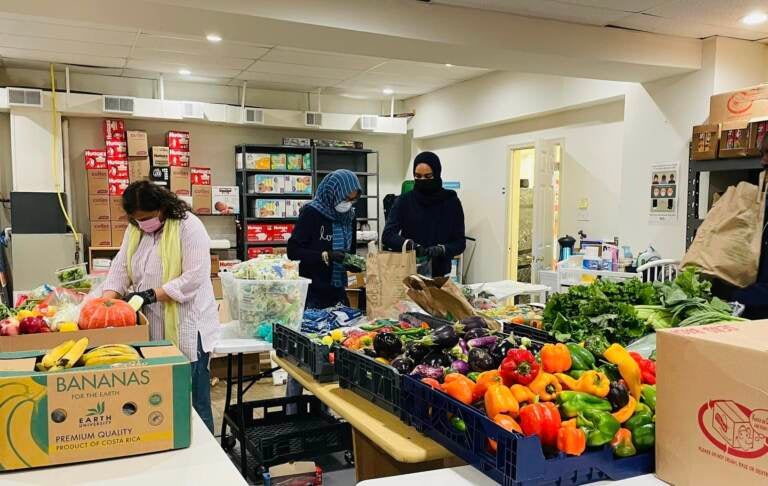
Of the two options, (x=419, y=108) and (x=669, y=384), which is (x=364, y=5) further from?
(x=419, y=108)

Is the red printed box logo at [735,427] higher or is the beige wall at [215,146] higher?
the beige wall at [215,146]

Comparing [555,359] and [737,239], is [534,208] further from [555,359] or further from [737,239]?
[555,359]

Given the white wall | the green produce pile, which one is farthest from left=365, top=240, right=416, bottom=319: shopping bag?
the white wall

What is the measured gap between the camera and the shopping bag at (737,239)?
290 cm

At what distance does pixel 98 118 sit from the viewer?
6.64 metres

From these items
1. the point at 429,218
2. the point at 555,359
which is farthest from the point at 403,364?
the point at 429,218

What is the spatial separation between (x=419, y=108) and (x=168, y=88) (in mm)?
3055

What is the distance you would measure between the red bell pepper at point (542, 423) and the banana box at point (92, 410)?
797 mm

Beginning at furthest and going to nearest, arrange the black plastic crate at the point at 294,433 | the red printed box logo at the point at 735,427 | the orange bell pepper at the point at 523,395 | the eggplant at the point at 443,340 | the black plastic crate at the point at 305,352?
the black plastic crate at the point at 294,433 < the black plastic crate at the point at 305,352 < the eggplant at the point at 443,340 < the orange bell pepper at the point at 523,395 < the red printed box logo at the point at 735,427

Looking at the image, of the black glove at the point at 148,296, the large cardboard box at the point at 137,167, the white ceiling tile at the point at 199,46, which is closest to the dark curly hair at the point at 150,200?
the black glove at the point at 148,296

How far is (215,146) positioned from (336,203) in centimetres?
416

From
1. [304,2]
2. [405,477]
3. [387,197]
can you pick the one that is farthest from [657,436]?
[387,197]

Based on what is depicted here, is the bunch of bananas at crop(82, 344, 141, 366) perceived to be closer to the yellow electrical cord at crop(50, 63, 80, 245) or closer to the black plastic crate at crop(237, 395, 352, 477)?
the black plastic crate at crop(237, 395, 352, 477)

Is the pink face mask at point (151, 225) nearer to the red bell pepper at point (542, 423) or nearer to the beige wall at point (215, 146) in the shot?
the red bell pepper at point (542, 423)
